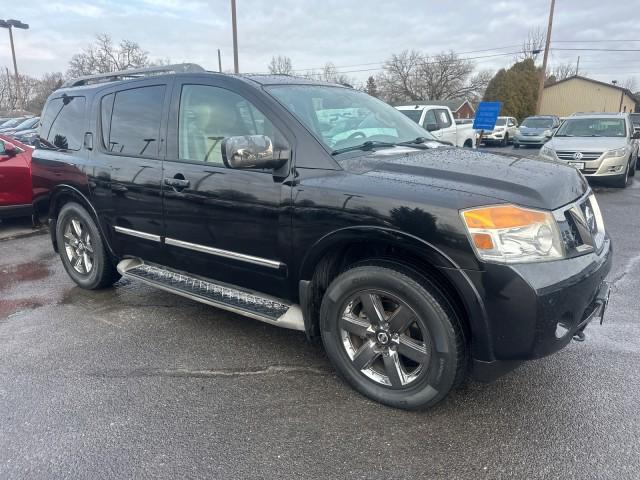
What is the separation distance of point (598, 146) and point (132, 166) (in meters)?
9.87

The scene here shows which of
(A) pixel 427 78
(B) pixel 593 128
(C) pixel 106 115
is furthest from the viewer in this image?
(A) pixel 427 78

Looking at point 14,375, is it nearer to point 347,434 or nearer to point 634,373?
point 347,434

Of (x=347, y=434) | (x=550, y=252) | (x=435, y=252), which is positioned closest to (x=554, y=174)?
(x=550, y=252)

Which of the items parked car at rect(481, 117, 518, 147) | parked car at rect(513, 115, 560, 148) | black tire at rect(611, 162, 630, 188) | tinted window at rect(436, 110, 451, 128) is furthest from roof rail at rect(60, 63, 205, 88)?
parked car at rect(481, 117, 518, 147)

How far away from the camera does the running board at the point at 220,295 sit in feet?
10.1

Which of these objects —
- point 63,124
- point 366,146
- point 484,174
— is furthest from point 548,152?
point 63,124

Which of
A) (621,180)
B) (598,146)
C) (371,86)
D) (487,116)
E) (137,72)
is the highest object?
(371,86)

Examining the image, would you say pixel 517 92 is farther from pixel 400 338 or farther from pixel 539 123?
pixel 400 338

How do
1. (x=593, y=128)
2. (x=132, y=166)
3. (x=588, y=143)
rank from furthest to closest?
(x=593, y=128) < (x=588, y=143) < (x=132, y=166)

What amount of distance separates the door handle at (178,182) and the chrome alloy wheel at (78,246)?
1.49 meters

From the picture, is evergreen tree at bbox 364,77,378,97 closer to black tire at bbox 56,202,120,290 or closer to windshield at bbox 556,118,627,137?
windshield at bbox 556,118,627,137

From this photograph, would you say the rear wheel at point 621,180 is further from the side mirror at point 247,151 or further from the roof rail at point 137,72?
the side mirror at point 247,151

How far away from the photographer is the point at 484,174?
2629mm

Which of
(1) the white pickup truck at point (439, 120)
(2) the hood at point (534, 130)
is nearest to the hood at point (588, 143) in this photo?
(1) the white pickup truck at point (439, 120)
